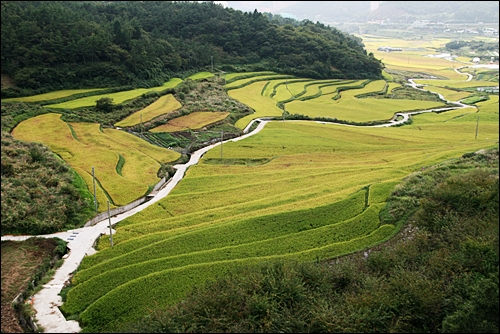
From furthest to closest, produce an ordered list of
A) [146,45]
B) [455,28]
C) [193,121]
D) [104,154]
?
[455,28]
[146,45]
[193,121]
[104,154]

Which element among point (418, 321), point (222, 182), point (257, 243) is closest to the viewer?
point (418, 321)

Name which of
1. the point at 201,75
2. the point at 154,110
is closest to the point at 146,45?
the point at 201,75

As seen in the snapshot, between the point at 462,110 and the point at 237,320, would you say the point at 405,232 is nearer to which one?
the point at 237,320

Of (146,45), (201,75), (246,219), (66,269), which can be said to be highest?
(146,45)

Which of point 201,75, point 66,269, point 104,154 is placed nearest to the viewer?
point 66,269

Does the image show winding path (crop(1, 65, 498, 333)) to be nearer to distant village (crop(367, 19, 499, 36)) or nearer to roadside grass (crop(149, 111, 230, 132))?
roadside grass (crop(149, 111, 230, 132))

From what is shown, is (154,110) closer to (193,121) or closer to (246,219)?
(193,121)

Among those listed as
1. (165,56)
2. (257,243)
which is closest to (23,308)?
(257,243)
